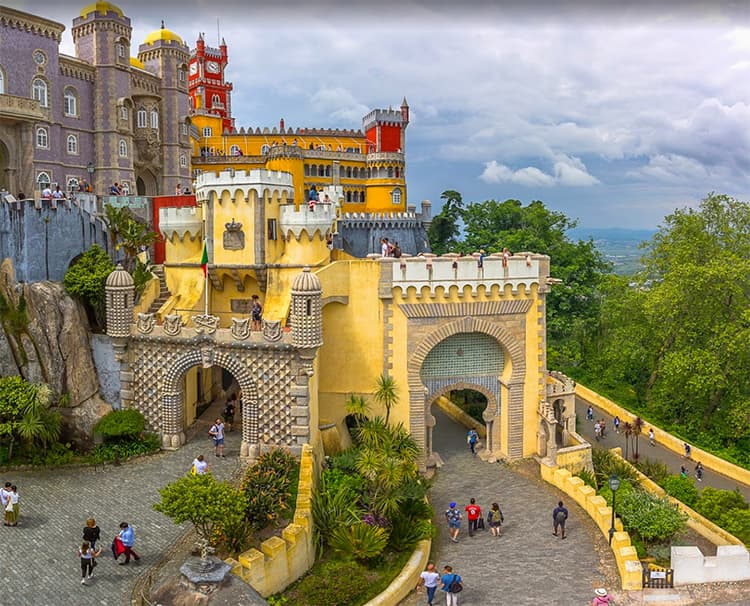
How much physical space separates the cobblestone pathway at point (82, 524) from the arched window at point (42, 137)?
2157 centimetres

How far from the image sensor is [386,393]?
2602cm

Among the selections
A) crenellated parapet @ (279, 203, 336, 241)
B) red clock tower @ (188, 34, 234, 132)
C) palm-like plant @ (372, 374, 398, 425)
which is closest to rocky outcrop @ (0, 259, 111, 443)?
crenellated parapet @ (279, 203, 336, 241)

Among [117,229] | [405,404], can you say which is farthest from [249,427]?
[117,229]

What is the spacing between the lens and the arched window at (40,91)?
122ft

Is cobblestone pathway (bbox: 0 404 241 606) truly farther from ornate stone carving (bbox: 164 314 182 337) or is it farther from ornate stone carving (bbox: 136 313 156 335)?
ornate stone carving (bbox: 136 313 156 335)

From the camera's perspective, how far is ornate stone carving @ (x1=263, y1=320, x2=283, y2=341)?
77.7 feet

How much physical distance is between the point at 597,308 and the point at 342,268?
1135 inches

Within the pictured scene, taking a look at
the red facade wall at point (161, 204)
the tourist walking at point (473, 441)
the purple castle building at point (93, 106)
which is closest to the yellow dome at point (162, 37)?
the purple castle building at point (93, 106)

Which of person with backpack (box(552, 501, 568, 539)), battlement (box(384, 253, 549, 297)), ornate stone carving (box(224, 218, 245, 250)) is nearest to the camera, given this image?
person with backpack (box(552, 501, 568, 539))

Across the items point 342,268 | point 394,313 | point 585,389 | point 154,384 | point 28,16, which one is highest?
point 28,16

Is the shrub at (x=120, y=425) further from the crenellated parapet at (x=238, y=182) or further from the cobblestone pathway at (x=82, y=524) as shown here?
the crenellated parapet at (x=238, y=182)

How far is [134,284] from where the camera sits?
26.8 meters

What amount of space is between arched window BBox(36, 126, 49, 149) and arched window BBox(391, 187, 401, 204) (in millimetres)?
32091

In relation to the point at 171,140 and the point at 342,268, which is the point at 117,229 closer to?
the point at 342,268
